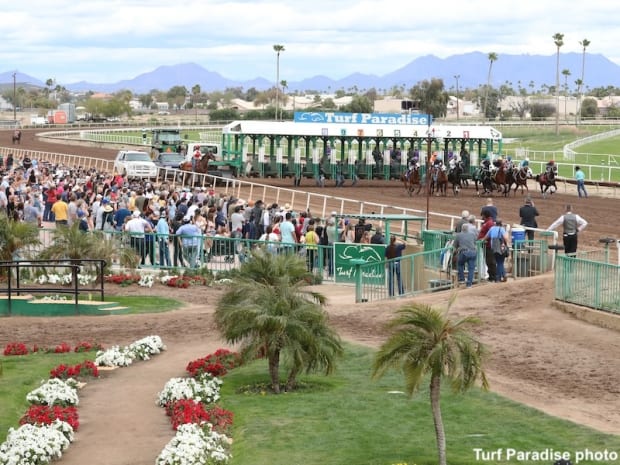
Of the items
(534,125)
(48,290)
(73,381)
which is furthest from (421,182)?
(534,125)

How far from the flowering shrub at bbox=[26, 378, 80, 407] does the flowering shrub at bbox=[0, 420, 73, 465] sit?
→ 180 centimetres

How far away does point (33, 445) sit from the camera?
12984 millimetres

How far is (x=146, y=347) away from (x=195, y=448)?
6676 millimetres

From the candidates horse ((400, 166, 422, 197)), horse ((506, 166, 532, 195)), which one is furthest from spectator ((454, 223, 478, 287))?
horse ((506, 166, 532, 195))

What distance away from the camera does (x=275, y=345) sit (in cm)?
1536

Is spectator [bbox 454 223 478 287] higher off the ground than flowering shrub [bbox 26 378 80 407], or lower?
higher

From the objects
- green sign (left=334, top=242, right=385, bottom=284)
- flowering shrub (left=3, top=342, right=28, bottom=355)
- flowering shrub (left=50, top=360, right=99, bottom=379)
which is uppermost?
green sign (left=334, top=242, right=385, bottom=284)

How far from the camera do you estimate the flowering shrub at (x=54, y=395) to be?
1568 centimetres

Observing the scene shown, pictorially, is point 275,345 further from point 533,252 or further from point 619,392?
point 533,252

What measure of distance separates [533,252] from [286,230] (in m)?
5.59

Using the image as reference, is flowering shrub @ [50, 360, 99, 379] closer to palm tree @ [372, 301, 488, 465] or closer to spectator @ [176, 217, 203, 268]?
palm tree @ [372, 301, 488, 465]

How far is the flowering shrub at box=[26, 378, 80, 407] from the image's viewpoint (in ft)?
51.4

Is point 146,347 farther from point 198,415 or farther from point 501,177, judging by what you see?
point 501,177

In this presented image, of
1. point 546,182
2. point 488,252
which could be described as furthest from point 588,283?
point 546,182
